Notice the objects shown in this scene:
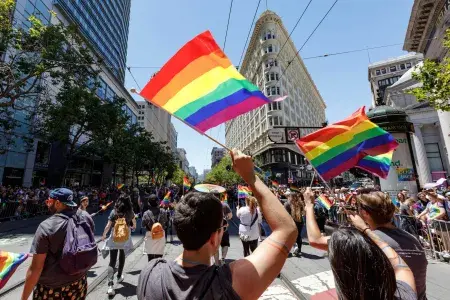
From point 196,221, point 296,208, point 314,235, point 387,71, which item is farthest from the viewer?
point 387,71

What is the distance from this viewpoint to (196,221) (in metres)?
1.39

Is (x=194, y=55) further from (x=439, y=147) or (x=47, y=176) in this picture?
(x=47, y=176)

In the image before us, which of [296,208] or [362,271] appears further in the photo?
[296,208]

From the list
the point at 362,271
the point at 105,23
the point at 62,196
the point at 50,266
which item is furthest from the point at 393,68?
the point at 50,266

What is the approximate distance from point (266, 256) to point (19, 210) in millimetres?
19964

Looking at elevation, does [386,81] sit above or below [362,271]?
above

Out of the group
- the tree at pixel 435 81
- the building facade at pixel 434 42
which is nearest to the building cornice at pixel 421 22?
the building facade at pixel 434 42

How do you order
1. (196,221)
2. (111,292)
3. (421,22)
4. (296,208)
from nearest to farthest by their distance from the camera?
(196,221)
(111,292)
(296,208)
(421,22)

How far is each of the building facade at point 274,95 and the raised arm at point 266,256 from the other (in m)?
42.3

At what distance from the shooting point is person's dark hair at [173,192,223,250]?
137 centimetres

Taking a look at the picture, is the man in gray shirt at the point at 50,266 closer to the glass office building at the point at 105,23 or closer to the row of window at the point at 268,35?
the glass office building at the point at 105,23

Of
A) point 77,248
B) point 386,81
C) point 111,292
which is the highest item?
point 386,81

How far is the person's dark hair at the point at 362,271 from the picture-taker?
129cm

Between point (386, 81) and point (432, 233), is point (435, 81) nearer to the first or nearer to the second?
point (432, 233)
